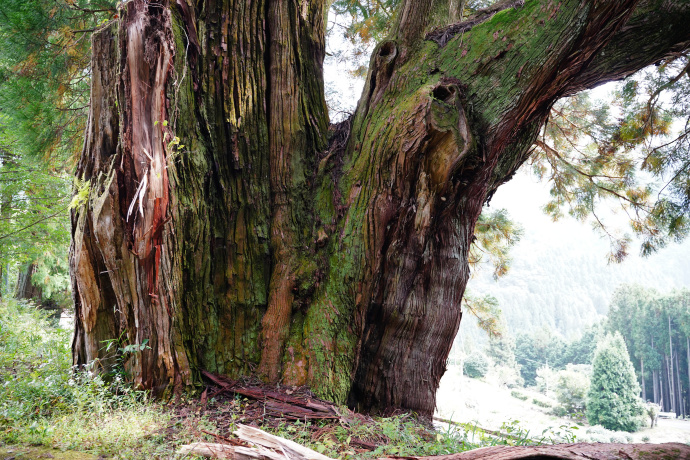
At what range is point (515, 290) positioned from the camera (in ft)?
298

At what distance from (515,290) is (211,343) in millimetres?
98694

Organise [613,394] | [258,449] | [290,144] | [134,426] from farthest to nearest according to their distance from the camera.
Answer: [613,394]
[290,144]
[134,426]
[258,449]

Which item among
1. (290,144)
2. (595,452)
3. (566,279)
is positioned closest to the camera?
(595,452)

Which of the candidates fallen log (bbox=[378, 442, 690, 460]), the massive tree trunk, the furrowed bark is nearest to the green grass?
the massive tree trunk

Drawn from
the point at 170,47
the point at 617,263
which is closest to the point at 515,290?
the point at 617,263

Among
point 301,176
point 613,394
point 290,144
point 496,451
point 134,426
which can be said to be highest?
point 290,144

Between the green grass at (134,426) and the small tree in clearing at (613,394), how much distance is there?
25745mm

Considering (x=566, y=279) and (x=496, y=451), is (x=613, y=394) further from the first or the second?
(x=566, y=279)

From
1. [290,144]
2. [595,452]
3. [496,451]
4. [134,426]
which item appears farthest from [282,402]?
[290,144]

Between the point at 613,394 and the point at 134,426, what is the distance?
27.8 m

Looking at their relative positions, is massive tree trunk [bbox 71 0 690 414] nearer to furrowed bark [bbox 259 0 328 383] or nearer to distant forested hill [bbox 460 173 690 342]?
furrowed bark [bbox 259 0 328 383]

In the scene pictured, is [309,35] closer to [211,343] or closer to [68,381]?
[211,343]

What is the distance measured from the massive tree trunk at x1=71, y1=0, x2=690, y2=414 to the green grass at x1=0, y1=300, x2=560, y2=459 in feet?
0.72

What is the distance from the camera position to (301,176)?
3.19 m
